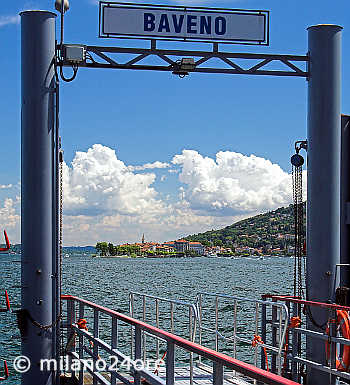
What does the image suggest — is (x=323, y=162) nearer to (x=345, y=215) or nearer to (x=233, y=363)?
(x=345, y=215)

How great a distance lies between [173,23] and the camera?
32.5 ft

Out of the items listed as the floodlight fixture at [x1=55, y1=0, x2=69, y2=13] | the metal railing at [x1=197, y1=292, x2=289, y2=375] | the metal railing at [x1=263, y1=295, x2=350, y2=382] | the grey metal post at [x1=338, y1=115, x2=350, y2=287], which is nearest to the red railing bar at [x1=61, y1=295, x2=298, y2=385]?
the metal railing at [x1=197, y1=292, x2=289, y2=375]

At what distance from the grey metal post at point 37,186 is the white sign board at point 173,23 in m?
1.25

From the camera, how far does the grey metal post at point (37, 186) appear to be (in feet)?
29.0

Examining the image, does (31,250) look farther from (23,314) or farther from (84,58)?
(84,58)

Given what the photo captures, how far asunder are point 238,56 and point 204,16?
75cm

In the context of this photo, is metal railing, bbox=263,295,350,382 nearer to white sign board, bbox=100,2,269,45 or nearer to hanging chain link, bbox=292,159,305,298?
hanging chain link, bbox=292,159,305,298

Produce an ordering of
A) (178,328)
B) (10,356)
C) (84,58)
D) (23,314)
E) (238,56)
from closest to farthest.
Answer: (23,314) → (84,58) → (238,56) → (10,356) → (178,328)

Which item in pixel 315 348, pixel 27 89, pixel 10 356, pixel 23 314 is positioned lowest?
pixel 10 356

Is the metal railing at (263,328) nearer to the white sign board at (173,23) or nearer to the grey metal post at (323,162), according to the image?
the grey metal post at (323,162)

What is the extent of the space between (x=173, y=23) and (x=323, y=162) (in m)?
2.99

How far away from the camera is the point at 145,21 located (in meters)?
9.95

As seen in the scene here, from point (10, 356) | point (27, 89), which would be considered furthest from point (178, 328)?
point (27, 89)

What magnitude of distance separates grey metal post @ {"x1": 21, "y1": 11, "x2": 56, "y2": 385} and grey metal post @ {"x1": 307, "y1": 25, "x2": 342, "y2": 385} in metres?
3.90
